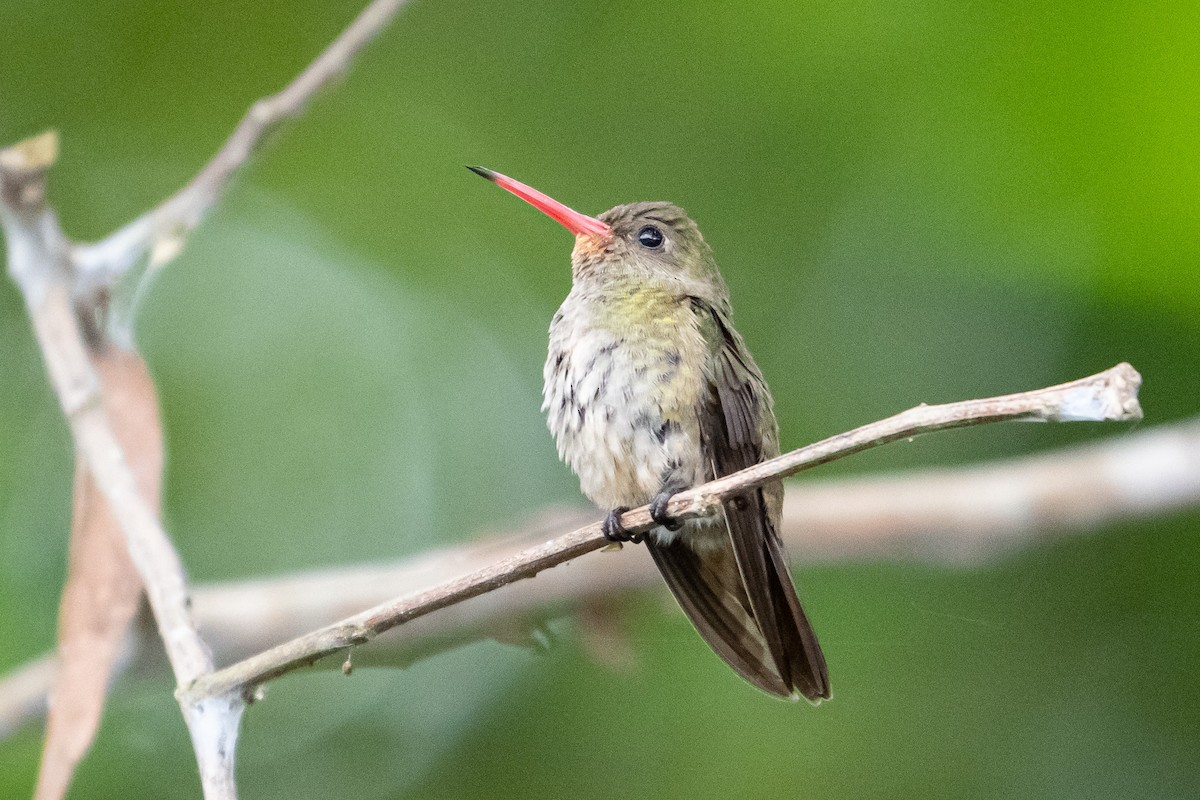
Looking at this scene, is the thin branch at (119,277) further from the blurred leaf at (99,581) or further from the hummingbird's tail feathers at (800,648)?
the hummingbird's tail feathers at (800,648)

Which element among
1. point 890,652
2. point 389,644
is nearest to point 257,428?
point 389,644

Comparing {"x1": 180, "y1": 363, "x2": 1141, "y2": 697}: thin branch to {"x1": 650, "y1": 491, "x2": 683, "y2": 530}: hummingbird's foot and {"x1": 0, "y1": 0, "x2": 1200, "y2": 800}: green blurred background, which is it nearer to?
{"x1": 650, "y1": 491, "x2": 683, "y2": 530}: hummingbird's foot

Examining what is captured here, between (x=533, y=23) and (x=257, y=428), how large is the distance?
1677 millimetres

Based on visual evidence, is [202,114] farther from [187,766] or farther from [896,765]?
[896,765]

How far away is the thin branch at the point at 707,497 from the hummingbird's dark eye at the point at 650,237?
30cm

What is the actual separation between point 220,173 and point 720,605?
0.92 meters

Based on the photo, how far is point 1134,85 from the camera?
1818mm

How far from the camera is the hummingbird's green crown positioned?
1152 millimetres

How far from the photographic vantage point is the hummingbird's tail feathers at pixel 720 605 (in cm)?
97

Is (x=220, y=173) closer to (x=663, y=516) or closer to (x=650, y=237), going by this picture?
(x=650, y=237)

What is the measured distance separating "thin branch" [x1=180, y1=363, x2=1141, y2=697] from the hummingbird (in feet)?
0.36

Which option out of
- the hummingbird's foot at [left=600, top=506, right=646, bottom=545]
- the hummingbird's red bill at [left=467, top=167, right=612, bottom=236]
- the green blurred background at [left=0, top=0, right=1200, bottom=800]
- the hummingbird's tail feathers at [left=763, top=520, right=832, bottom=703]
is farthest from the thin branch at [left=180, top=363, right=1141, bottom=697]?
the green blurred background at [left=0, top=0, right=1200, bottom=800]

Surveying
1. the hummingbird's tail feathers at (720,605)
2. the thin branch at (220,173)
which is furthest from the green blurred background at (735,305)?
the hummingbird's tail feathers at (720,605)

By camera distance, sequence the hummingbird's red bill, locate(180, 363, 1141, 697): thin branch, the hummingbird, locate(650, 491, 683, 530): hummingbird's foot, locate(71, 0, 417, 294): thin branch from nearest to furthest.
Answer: locate(180, 363, 1141, 697): thin branch, the hummingbird's red bill, locate(650, 491, 683, 530): hummingbird's foot, the hummingbird, locate(71, 0, 417, 294): thin branch
